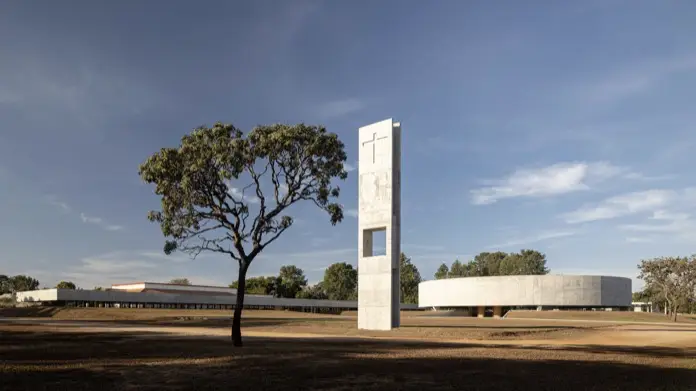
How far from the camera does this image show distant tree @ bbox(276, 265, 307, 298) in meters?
169

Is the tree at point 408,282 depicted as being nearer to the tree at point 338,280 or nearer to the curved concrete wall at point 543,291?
the tree at point 338,280

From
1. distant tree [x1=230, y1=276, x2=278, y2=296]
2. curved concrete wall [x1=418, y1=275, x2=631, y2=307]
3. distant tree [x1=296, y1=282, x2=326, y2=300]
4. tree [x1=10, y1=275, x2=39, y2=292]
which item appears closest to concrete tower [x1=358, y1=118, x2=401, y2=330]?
curved concrete wall [x1=418, y1=275, x2=631, y2=307]

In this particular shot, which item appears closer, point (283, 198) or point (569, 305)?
point (283, 198)

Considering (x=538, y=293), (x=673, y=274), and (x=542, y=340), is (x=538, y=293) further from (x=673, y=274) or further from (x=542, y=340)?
(x=542, y=340)

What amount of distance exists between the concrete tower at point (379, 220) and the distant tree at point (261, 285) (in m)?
109

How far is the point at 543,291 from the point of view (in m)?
123

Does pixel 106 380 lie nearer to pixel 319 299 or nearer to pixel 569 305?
pixel 569 305

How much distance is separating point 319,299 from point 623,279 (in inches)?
3144

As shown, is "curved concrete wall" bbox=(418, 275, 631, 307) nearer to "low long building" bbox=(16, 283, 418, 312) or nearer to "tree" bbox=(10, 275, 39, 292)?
"low long building" bbox=(16, 283, 418, 312)

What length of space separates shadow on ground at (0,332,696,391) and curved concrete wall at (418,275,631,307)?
95894mm

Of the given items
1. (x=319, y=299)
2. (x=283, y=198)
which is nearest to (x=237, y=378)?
(x=283, y=198)

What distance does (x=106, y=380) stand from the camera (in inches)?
745

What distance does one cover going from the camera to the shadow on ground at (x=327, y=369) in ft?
60.7

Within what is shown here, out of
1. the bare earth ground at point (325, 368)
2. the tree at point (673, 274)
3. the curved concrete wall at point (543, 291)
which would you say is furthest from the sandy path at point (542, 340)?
the curved concrete wall at point (543, 291)
